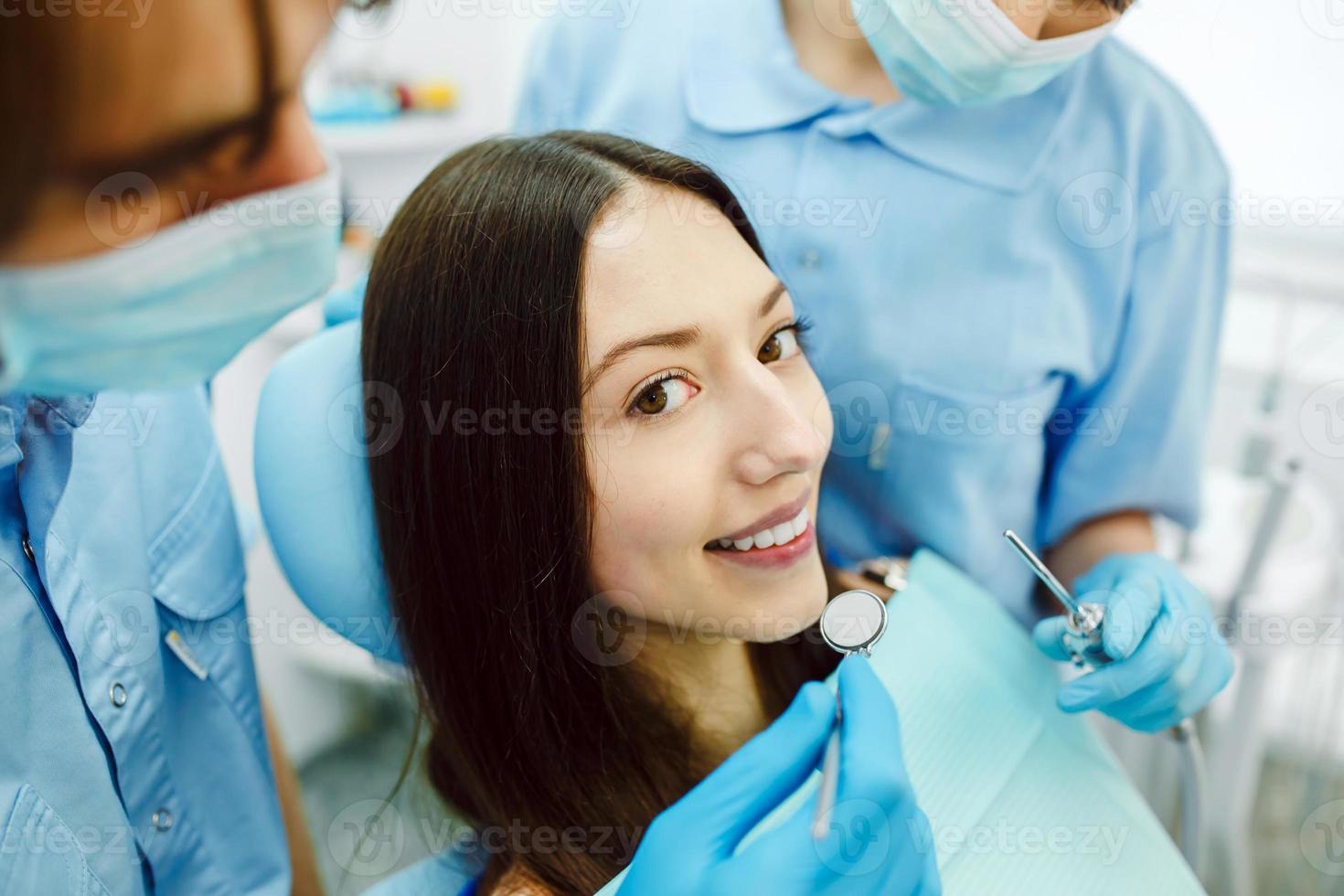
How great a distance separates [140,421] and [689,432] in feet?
1.61

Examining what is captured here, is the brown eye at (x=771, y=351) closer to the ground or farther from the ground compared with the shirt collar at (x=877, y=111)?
closer to the ground

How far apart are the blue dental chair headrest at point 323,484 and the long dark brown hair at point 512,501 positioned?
3cm

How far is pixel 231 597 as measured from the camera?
3.09 ft

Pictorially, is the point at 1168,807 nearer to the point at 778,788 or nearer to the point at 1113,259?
the point at 1113,259

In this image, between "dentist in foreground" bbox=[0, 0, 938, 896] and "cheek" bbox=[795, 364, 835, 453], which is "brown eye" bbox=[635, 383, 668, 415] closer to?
"cheek" bbox=[795, 364, 835, 453]

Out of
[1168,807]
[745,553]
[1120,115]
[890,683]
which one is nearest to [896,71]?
[1120,115]

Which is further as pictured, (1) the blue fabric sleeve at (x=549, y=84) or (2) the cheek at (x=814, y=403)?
(1) the blue fabric sleeve at (x=549, y=84)

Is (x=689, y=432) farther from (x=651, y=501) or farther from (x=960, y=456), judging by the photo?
(x=960, y=456)

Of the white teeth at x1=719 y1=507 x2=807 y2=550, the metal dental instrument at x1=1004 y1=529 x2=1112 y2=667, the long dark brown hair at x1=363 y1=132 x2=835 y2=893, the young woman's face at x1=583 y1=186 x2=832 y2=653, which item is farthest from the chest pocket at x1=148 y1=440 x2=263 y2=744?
the metal dental instrument at x1=1004 y1=529 x2=1112 y2=667

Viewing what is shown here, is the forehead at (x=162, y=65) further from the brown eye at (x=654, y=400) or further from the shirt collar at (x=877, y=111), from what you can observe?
the shirt collar at (x=877, y=111)

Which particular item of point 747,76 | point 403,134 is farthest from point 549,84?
point 403,134

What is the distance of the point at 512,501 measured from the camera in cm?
83

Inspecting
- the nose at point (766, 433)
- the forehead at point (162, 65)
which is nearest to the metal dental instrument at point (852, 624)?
the nose at point (766, 433)

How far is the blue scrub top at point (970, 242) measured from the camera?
97 cm
